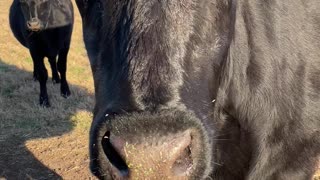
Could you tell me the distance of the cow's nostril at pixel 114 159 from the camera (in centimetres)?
176

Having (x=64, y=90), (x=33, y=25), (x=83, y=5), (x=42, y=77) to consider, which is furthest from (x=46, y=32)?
(x=83, y=5)

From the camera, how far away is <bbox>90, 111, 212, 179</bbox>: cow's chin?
163 centimetres

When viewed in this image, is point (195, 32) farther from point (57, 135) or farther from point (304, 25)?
point (57, 135)

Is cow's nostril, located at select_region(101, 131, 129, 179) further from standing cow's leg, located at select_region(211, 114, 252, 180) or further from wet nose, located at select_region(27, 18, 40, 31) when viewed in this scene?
wet nose, located at select_region(27, 18, 40, 31)

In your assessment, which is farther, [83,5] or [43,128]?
[43,128]

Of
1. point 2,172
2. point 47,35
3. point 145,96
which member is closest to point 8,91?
point 47,35

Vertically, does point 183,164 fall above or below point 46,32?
above

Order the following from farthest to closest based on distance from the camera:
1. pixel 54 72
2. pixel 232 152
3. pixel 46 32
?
pixel 54 72
pixel 46 32
pixel 232 152

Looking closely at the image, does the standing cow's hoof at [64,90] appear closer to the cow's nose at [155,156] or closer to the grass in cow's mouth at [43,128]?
the grass in cow's mouth at [43,128]

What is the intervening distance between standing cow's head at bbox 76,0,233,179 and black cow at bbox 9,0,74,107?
5374 millimetres

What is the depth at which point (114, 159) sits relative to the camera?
1.79 meters

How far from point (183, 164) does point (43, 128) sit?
188 inches

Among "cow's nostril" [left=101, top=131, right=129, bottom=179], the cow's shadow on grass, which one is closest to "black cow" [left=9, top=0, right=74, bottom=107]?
the cow's shadow on grass

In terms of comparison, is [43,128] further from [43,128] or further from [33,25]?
[33,25]
